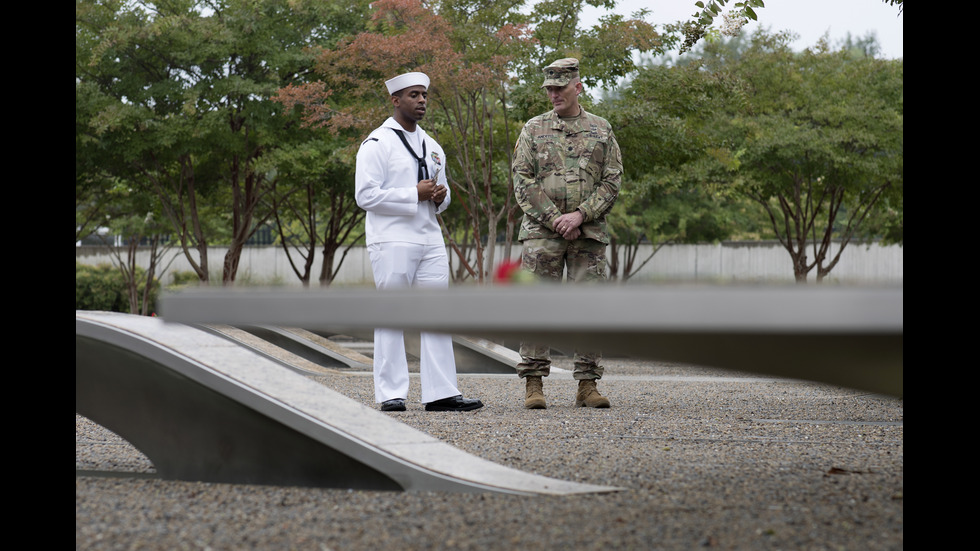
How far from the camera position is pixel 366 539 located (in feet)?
7.38

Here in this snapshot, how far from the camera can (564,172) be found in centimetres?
552

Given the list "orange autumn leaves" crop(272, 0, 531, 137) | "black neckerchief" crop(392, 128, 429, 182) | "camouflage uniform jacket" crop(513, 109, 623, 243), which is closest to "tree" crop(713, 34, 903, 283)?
"orange autumn leaves" crop(272, 0, 531, 137)

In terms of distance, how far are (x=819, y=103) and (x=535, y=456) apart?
55.2 ft

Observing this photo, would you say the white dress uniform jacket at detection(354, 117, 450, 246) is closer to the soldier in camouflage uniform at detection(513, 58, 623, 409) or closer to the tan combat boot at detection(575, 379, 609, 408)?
the soldier in camouflage uniform at detection(513, 58, 623, 409)

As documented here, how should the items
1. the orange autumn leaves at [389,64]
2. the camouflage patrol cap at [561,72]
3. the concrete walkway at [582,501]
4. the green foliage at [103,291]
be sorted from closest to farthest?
the concrete walkway at [582,501] → the camouflage patrol cap at [561,72] → the orange autumn leaves at [389,64] → the green foliage at [103,291]

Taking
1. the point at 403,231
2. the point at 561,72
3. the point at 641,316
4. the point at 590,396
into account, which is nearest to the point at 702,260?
the point at 590,396

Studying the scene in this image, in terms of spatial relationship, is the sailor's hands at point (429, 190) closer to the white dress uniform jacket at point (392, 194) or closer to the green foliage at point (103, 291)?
the white dress uniform jacket at point (392, 194)

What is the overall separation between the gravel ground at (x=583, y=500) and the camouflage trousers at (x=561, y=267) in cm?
78

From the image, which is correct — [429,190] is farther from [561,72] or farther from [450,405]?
[450,405]

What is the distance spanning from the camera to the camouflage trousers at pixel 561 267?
544cm

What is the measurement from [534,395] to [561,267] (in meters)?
0.73

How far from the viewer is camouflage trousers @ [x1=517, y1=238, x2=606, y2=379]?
17.8ft

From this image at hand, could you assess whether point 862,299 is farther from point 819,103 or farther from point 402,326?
point 819,103

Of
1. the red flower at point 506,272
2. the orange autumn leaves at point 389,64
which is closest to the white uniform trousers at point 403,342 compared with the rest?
the red flower at point 506,272
